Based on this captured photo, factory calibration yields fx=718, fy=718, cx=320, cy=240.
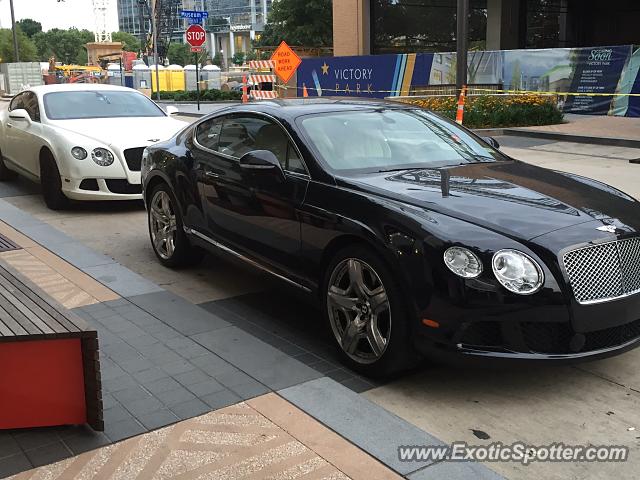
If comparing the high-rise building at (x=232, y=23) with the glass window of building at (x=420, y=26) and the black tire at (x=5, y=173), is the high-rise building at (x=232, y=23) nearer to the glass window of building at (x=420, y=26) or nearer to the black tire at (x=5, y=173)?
the glass window of building at (x=420, y=26)

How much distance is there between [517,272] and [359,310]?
95 cm

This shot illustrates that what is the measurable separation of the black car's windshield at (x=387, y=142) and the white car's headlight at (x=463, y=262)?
48.4 inches

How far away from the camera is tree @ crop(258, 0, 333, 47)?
5912 cm

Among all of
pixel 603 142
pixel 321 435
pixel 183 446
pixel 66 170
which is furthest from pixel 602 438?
pixel 603 142

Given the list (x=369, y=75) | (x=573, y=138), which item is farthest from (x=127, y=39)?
(x=573, y=138)

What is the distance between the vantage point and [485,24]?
120 feet

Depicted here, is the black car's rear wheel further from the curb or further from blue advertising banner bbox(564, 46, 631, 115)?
blue advertising banner bbox(564, 46, 631, 115)

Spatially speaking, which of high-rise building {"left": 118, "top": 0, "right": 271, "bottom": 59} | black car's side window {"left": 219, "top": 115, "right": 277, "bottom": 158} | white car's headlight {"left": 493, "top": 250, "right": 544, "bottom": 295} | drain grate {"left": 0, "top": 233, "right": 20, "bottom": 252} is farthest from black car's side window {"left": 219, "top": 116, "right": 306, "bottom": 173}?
high-rise building {"left": 118, "top": 0, "right": 271, "bottom": 59}

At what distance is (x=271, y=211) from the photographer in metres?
4.88

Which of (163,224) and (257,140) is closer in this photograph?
(257,140)

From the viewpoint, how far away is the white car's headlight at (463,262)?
3605mm

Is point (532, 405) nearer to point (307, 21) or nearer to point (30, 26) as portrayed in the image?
point (307, 21)

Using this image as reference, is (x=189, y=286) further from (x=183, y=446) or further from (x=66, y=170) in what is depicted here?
(x=66, y=170)

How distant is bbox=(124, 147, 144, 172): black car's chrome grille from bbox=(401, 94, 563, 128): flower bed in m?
11.1
